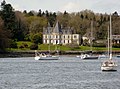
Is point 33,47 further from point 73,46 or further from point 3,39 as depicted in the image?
point 73,46

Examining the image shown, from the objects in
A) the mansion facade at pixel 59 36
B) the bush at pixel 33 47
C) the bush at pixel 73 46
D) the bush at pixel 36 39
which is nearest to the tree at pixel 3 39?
the bush at pixel 33 47

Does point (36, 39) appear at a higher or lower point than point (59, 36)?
lower

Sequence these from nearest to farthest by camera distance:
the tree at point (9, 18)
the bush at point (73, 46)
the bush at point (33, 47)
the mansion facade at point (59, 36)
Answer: the bush at point (33, 47) → the tree at point (9, 18) → the bush at point (73, 46) → the mansion facade at point (59, 36)

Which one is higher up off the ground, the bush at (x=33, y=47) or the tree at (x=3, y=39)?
the tree at (x=3, y=39)

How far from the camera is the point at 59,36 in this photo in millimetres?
194000

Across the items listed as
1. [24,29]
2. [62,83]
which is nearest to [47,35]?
[24,29]

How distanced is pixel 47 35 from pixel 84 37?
14680 mm

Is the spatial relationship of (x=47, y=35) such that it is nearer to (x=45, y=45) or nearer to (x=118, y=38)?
(x=45, y=45)

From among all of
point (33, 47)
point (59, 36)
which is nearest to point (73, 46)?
point (33, 47)

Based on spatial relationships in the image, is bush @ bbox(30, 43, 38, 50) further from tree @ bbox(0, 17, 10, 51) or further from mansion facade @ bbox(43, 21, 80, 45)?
mansion facade @ bbox(43, 21, 80, 45)

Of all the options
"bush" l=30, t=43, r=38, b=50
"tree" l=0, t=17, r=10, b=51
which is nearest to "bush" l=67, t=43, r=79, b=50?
"bush" l=30, t=43, r=38, b=50

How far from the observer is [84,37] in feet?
640

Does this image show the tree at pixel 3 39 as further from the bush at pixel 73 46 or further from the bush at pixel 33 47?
the bush at pixel 73 46

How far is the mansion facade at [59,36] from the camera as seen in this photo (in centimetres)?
18975
